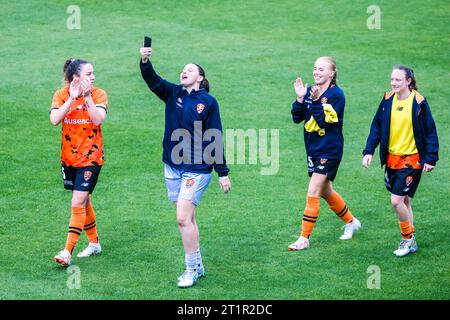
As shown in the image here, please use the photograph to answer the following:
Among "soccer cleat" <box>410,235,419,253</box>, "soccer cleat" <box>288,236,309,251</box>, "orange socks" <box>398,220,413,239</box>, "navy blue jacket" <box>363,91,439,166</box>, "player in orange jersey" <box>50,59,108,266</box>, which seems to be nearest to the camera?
"player in orange jersey" <box>50,59,108,266</box>

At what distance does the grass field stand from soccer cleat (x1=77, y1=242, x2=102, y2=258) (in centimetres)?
16

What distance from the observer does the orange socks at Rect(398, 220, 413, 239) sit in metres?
9.80

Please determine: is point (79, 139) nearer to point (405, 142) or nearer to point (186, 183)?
point (186, 183)

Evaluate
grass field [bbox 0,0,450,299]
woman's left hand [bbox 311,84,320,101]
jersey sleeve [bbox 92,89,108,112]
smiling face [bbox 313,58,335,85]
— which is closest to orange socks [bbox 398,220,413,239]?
grass field [bbox 0,0,450,299]

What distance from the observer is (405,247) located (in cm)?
985

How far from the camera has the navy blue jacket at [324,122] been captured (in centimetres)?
982

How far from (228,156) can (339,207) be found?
3.61 meters

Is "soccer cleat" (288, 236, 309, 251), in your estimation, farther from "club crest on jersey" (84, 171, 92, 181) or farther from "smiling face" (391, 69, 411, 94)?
"club crest on jersey" (84, 171, 92, 181)

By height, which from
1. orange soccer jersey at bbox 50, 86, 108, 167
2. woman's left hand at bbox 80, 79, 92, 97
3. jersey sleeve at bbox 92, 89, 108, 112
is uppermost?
woman's left hand at bbox 80, 79, 92, 97

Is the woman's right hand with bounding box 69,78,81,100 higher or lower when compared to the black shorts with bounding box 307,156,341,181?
higher

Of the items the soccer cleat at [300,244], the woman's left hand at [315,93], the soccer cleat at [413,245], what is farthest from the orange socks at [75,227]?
the soccer cleat at [413,245]

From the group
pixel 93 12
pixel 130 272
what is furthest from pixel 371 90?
pixel 130 272

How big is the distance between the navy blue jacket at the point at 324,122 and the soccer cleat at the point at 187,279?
6.95 ft
